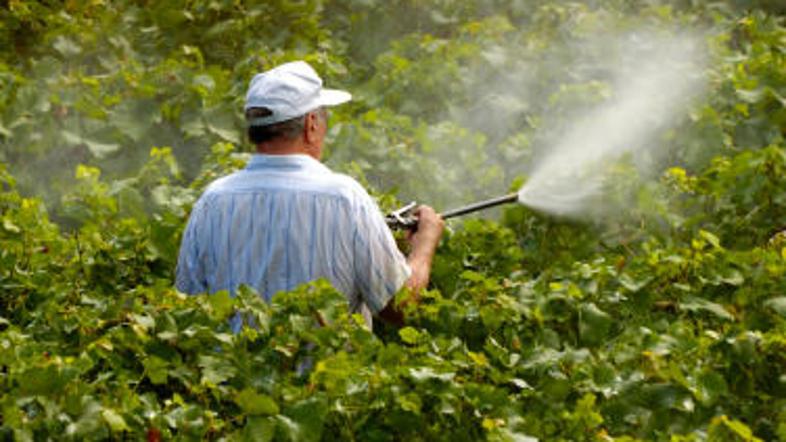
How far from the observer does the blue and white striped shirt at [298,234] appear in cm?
384

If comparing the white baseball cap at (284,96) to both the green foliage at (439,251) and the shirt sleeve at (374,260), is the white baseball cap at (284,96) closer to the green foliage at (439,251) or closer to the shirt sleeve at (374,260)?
the shirt sleeve at (374,260)

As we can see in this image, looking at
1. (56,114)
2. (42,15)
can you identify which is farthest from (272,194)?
(42,15)

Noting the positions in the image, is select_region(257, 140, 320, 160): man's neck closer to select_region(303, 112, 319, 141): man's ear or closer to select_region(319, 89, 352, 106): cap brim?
select_region(303, 112, 319, 141): man's ear

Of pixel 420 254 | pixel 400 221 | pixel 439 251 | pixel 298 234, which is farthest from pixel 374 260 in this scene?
pixel 439 251

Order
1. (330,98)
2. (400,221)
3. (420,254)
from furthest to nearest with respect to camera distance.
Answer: (400,221), (420,254), (330,98)

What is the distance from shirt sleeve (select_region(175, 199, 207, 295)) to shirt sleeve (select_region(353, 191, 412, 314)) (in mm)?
486

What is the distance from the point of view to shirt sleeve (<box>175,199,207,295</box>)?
3.99 meters

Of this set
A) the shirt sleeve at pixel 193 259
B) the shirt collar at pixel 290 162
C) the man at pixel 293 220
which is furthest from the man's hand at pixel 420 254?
the shirt sleeve at pixel 193 259

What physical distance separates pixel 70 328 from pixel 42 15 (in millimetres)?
4260

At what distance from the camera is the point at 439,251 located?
4.76 meters

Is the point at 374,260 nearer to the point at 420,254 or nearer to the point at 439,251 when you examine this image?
the point at 420,254

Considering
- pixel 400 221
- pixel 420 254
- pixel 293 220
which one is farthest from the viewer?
pixel 400 221

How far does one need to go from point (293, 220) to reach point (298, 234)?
43 mm

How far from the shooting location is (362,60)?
26.0 feet
